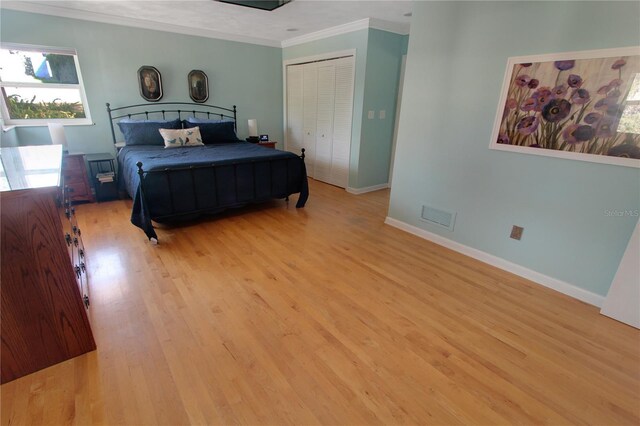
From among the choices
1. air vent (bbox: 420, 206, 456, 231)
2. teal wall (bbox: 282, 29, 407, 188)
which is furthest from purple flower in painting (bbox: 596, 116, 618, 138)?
teal wall (bbox: 282, 29, 407, 188)

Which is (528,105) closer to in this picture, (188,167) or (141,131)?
(188,167)

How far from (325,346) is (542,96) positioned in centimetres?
232

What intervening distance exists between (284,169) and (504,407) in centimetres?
304

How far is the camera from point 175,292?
7.16 feet

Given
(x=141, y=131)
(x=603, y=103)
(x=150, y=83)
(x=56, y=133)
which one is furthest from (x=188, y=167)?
(x=603, y=103)

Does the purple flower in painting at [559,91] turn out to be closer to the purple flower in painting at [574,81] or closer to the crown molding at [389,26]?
the purple flower in painting at [574,81]

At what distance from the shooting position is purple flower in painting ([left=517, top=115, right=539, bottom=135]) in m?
2.29

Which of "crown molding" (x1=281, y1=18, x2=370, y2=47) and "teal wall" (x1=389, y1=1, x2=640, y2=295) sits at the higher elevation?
"crown molding" (x1=281, y1=18, x2=370, y2=47)

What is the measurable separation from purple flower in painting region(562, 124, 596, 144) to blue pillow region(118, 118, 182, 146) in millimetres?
4425

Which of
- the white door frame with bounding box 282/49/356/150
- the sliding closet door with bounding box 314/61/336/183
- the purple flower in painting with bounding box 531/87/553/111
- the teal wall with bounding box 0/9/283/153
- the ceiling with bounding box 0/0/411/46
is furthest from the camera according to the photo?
the sliding closet door with bounding box 314/61/336/183

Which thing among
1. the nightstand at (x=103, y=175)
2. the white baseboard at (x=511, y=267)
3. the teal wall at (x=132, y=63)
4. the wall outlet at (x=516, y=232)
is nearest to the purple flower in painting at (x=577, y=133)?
the wall outlet at (x=516, y=232)

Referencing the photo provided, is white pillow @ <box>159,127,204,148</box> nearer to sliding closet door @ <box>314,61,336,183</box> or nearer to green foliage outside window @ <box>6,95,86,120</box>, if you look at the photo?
green foliage outside window @ <box>6,95,86,120</box>

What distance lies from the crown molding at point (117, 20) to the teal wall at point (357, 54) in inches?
40.1

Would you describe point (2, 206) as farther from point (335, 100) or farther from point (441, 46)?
point (335, 100)
